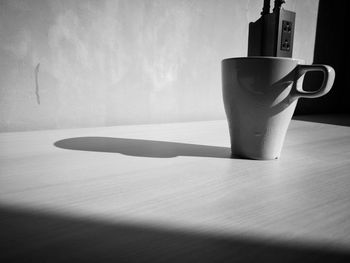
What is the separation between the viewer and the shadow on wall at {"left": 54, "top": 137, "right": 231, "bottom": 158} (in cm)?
49

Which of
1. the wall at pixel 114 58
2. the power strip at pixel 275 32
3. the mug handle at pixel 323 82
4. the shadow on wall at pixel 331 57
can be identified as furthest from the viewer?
the shadow on wall at pixel 331 57

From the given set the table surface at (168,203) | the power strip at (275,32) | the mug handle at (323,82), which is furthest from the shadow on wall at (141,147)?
the power strip at (275,32)

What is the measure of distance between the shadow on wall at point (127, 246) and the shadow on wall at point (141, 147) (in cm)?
24

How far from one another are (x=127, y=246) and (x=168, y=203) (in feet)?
0.27

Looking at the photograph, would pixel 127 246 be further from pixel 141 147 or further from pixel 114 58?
pixel 114 58

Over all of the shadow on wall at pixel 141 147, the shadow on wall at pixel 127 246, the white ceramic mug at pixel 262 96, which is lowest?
the shadow on wall at pixel 141 147

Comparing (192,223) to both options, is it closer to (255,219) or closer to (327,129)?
(255,219)

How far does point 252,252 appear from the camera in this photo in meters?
0.21

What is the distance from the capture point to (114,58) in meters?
0.74

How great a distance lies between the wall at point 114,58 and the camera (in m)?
0.63

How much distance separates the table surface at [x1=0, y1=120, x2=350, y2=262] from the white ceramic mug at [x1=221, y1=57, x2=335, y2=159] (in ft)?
0.11

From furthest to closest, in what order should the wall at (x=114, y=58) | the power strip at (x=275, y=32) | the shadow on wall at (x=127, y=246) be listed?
the power strip at (x=275, y=32) < the wall at (x=114, y=58) < the shadow on wall at (x=127, y=246)

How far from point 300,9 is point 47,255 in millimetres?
1256

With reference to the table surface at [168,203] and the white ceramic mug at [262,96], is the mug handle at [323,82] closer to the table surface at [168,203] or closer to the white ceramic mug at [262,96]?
the white ceramic mug at [262,96]
